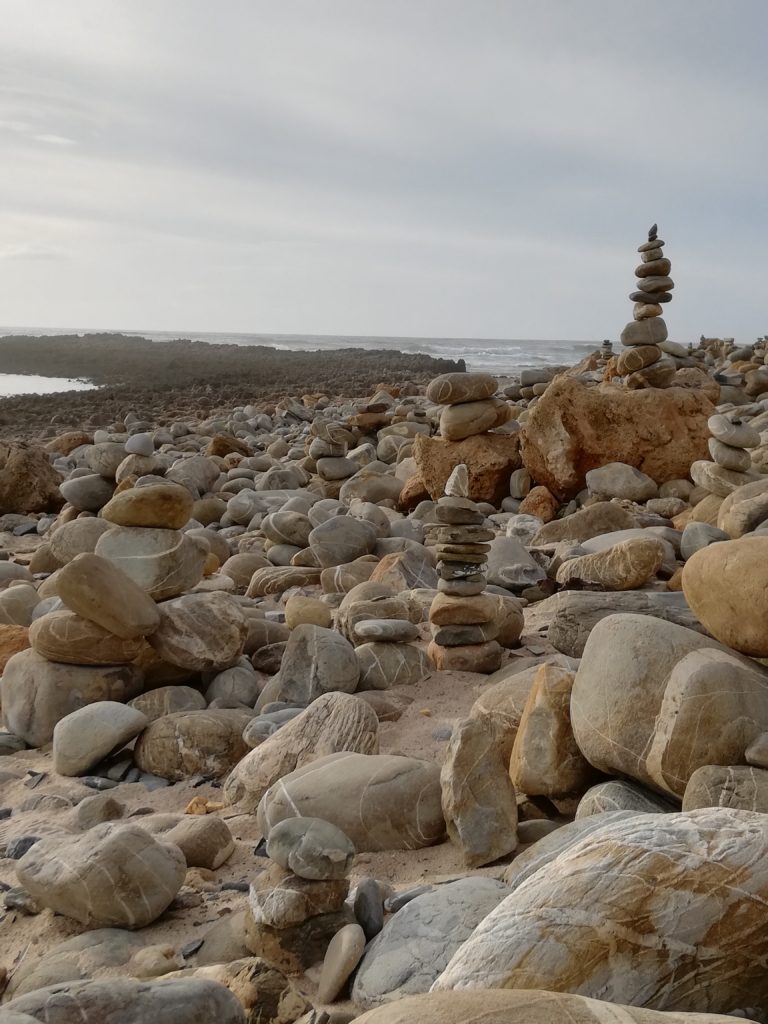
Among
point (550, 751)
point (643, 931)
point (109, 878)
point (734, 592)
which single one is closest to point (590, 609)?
point (734, 592)

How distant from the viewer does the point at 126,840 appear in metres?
2.93

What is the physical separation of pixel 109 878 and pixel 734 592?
2.46 m

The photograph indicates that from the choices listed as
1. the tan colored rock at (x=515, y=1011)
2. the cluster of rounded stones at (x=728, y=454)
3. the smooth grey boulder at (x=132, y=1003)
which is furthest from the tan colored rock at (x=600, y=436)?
the tan colored rock at (x=515, y=1011)

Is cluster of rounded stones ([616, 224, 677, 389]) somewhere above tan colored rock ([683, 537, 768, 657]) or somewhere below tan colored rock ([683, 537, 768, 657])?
above

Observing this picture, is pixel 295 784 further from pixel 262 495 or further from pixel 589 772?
pixel 262 495

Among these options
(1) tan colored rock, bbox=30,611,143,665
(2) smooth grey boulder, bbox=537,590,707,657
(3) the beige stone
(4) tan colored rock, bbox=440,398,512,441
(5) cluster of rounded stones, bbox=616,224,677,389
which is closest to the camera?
(3) the beige stone

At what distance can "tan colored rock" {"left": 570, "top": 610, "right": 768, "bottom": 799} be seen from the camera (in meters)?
2.88

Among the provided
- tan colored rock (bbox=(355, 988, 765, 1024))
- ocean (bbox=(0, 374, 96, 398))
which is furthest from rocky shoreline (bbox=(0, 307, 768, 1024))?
ocean (bbox=(0, 374, 96, 398))

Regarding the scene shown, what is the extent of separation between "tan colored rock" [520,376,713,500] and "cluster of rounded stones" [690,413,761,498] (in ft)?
4.56

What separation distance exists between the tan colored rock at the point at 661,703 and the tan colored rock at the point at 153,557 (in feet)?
10.1

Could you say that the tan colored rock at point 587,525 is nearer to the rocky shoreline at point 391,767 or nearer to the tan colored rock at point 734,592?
the rocky shoreline at point 391,767

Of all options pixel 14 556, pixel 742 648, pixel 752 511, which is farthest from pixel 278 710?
pixel 14 556

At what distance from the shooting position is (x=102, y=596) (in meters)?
4.70

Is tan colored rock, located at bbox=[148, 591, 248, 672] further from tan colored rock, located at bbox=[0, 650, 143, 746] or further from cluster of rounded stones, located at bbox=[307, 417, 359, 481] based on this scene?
cluster of rounded stones, located at bbox=[307, 417, 359, 481]
